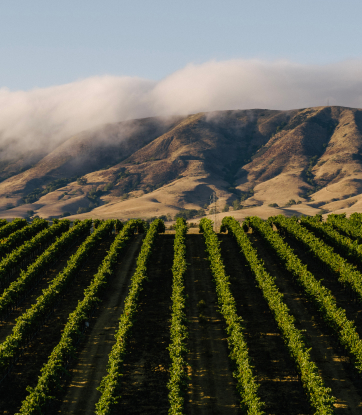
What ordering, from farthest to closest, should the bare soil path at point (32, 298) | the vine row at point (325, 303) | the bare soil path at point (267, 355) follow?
the bare soil path at point (32, 298)
the vine row at point (325, 303)
the bare soil path at point (267, 355)

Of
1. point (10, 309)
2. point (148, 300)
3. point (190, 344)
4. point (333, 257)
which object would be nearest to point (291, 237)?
point (333, 257)

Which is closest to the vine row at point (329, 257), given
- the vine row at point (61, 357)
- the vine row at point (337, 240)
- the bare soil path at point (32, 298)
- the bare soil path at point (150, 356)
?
the vine row at point (337, 240)

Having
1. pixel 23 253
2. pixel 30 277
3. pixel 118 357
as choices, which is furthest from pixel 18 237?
pixel 118 357

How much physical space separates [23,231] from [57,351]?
136 feet

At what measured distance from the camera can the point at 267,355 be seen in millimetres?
36625

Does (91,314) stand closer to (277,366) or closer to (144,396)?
(144,396)

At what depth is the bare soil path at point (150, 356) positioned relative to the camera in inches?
1222

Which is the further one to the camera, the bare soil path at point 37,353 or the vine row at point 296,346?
the bare soil path at point 37,353

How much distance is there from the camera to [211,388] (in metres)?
32.6

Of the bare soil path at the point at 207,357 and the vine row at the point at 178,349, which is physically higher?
the vine row at the point at 178,349

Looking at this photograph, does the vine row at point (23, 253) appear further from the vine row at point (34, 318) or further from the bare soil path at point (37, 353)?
the bare soil path at point (37, 353)

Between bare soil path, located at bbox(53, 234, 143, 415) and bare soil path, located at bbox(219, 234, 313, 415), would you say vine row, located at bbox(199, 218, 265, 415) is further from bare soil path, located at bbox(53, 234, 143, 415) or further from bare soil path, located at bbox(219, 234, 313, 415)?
bare soil path, located at bbox(53, 234, 143, 415)

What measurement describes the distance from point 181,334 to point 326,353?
46.0 feet

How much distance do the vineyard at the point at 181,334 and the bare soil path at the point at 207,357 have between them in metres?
0.11
